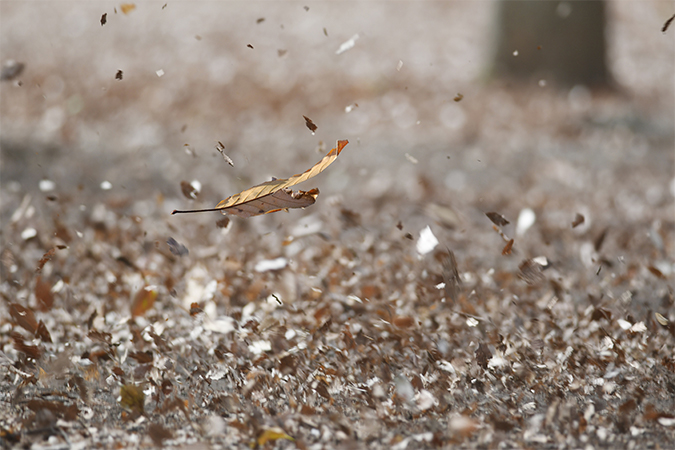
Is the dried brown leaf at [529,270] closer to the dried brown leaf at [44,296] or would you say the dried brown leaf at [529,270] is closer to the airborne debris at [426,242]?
the airborne debris at [426,242]

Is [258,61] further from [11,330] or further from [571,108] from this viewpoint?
[11,330]

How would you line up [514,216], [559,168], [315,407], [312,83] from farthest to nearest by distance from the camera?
[312,83] < [559,168] < [514,216] < [315,407]

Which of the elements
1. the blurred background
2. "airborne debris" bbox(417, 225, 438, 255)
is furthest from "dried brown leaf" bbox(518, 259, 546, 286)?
the blurred background

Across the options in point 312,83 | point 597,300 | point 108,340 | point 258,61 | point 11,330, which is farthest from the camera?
point 258,61

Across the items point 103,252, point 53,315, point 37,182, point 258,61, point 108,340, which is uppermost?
point 108,340

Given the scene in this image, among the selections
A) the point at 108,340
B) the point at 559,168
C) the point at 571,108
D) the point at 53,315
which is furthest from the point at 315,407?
the point at 571,108

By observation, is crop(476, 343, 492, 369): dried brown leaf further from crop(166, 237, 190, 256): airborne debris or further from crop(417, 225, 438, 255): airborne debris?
crop(166, 237, 190, 256): airborne debris
